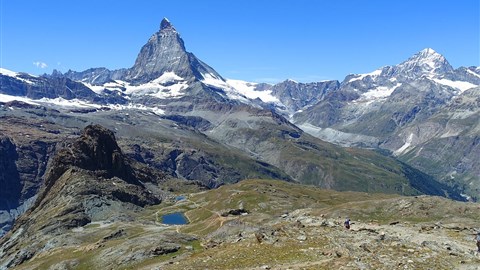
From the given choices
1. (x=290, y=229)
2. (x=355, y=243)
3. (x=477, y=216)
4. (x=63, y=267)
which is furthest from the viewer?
(x=477, y=216)

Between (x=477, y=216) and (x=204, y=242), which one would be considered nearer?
(x=204, y=242)

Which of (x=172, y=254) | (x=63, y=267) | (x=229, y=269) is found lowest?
(x=63, y=267)

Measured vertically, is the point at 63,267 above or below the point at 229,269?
below

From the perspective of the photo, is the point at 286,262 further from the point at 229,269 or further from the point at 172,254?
the point at 172,254

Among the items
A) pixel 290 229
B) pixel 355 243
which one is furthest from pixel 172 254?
pixel 355 243

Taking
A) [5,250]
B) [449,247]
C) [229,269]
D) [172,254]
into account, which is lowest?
[5,250]

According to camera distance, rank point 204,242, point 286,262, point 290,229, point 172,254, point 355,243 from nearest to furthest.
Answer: point 286,262, point 355,243, point 290,229, point 172,254, point 204,242

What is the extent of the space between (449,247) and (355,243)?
1006 centimetres

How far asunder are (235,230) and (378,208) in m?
109

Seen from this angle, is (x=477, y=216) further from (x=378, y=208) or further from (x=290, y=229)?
(x=290, y=229)

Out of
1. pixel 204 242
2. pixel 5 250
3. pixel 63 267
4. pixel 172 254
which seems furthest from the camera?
pixel 5 250

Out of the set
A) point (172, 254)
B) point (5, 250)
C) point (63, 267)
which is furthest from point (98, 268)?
point (5, 250)

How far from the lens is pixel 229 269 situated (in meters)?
54.3

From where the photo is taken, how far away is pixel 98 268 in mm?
93500
